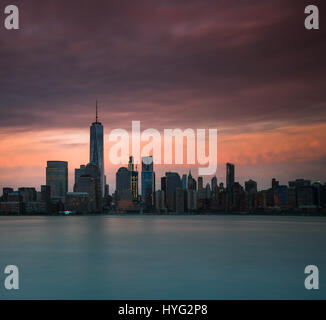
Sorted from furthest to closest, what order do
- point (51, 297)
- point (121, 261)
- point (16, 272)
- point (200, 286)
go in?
point (121, 261)
point (16, 272)
point (200, 286)
point (51, 297)

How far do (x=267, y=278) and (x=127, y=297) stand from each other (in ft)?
56.4

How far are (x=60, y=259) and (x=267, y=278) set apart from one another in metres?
32.4

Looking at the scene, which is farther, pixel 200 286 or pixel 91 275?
pixel 91 275

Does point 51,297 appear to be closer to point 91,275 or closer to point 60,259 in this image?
point 91,275
